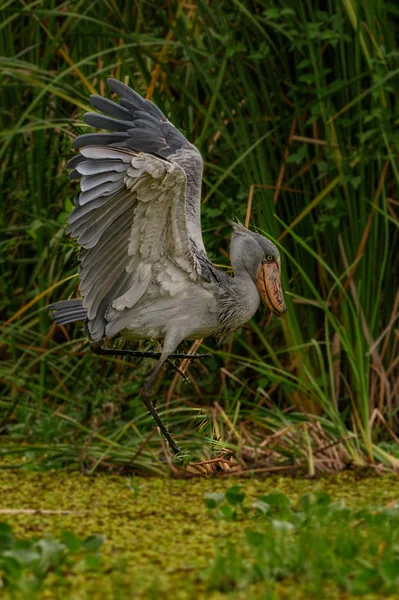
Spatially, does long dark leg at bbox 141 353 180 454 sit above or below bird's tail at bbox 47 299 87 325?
below

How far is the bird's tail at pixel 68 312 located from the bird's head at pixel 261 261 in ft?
1.74

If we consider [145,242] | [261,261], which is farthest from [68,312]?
[261,261]

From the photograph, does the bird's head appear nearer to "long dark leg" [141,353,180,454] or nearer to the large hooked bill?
the large hooked bill

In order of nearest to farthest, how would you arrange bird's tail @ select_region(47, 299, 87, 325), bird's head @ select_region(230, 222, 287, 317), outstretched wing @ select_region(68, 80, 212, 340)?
outstretched wing @ select_region(68, 80, 212, 340), bird's head @ select_region(230, 222, 287, 317), bird's tail @ select_region(47, 299, 87, 325)

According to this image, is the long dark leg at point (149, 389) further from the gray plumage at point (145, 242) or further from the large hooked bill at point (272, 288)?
the large hooked bill at point (272, 288)

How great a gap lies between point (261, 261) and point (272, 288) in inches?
4.0

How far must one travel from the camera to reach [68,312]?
3.65 metres

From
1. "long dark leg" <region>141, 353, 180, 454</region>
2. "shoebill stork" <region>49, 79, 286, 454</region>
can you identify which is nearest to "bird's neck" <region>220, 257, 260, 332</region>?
"shoebill stork" <region>49, 79, 286, 454</region>

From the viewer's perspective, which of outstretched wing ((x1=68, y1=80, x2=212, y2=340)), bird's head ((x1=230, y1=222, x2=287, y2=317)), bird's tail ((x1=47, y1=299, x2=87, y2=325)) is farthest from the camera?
bird's tail ((x1=47, y1=299, x2=87, y2=325))

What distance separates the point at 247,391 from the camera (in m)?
4.95

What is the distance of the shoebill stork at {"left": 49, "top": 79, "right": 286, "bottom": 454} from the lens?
3104 mm

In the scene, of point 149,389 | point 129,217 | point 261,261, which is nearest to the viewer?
point 129,217

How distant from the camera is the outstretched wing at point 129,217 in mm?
3088

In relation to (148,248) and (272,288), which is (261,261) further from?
(148,248)
